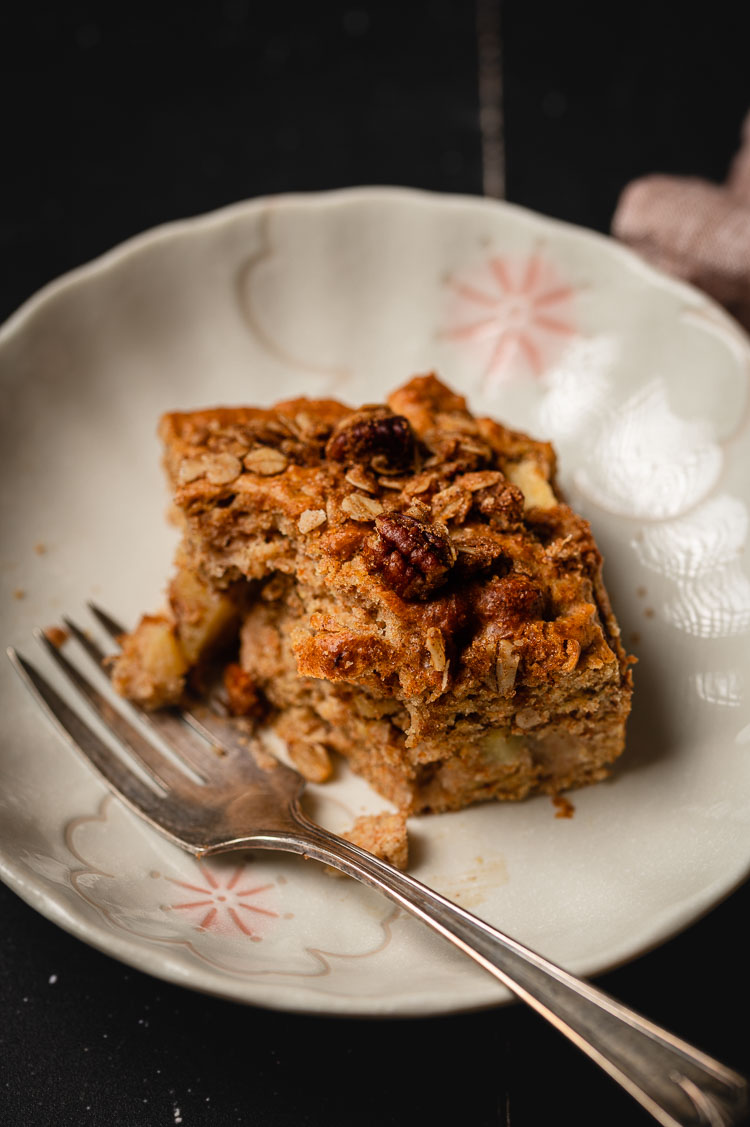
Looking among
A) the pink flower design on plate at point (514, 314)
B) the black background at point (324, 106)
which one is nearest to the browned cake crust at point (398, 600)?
the pink flower design on plate at point (514, 314)

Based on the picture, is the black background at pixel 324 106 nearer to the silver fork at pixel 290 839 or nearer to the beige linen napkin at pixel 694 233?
the beige linen napkin at pixel 694 233

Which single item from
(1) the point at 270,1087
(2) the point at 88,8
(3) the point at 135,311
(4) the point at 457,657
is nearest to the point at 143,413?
(3) the point at 135,311

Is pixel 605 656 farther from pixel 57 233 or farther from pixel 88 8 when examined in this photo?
pixel 88 8

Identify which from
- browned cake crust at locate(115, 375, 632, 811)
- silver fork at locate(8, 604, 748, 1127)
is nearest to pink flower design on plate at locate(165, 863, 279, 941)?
silver fork at locate(8, 604, 748, 1127)

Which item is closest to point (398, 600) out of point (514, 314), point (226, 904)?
point (226, 904)

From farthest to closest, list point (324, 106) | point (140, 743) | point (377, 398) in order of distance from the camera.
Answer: point (324, 106)
point (377, 398)
point (140, 743)

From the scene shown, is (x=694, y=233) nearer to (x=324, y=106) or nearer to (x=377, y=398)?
(x=377, y=398)
